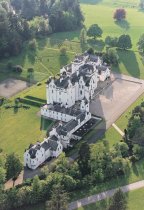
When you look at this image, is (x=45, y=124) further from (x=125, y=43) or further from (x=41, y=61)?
(x=125, y=43)

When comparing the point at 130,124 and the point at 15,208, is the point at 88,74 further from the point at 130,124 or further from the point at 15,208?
the point at 15,208

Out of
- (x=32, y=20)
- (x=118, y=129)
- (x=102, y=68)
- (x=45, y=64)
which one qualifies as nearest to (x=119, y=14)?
(x=32, y=20)

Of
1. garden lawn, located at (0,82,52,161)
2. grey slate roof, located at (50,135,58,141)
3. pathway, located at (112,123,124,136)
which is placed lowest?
garden lawn, located at (0,82,52,161)

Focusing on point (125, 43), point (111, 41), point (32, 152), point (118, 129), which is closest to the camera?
point (32, 152)

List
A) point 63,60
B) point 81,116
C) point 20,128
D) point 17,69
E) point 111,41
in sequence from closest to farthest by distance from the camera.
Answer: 1. point 81,116
2. point 20,128
3. point 17,69
4. point 63,60
5. point 111,41

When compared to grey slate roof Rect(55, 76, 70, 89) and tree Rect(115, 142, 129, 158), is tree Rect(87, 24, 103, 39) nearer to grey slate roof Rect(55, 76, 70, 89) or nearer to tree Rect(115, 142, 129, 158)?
grey slate roof Rect(55, 76, 70, 89)

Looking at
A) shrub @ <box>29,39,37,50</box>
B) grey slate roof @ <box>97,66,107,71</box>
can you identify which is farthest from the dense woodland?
grey slate roof @ <box>97,66,107,71</box>

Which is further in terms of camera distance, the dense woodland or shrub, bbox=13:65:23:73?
the dense woodland
